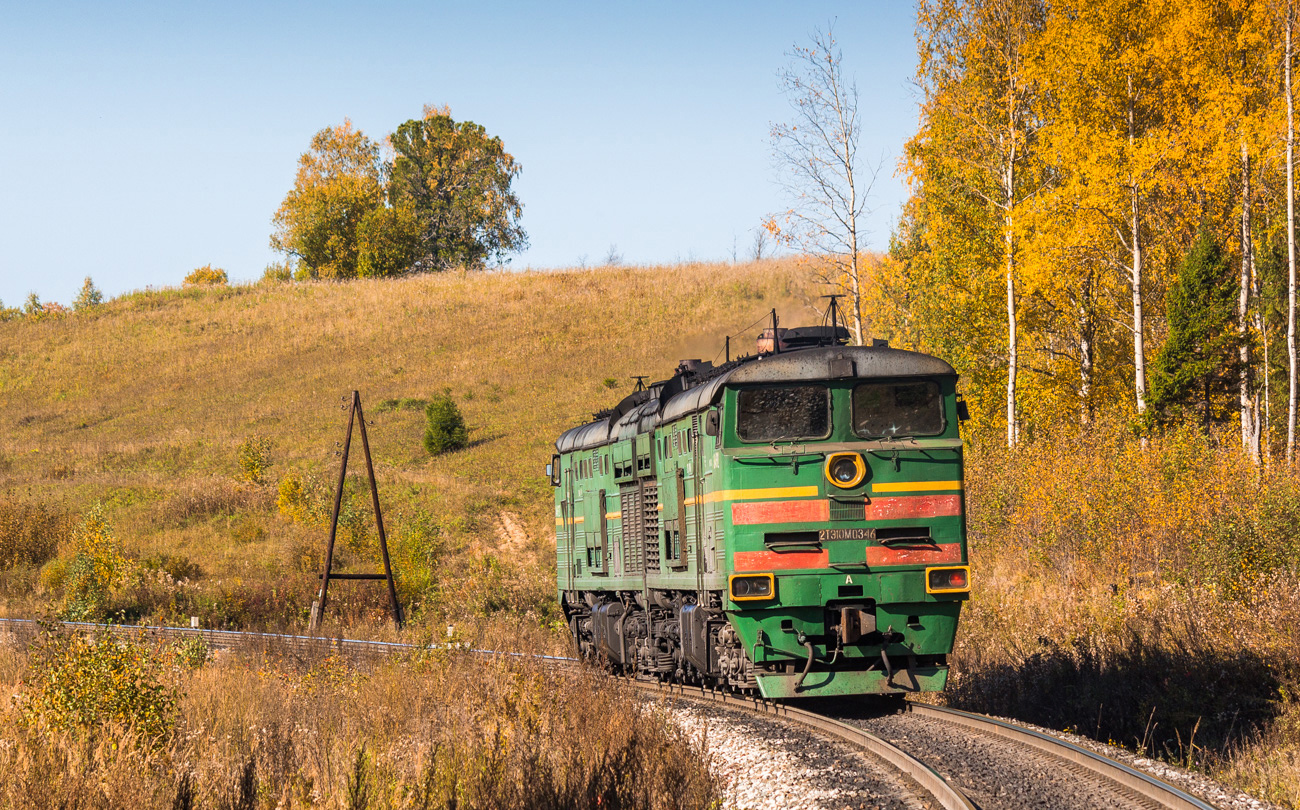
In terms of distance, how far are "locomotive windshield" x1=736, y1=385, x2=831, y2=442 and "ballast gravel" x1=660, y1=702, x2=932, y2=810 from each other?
2868 mm

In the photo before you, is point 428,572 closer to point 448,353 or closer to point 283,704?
point 283,704

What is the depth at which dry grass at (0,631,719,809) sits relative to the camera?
7.01 meters

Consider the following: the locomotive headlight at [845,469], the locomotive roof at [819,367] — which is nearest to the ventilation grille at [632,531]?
the locomotive roof at [819,367]

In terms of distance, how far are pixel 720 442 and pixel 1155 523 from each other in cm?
909

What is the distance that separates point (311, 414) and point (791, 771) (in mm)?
48211

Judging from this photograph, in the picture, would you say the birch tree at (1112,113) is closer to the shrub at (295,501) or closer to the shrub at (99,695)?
the shrub at (99,695)

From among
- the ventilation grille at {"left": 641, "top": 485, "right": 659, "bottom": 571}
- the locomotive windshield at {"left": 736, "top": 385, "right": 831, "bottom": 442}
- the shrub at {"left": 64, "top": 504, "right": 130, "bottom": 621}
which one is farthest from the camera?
the shrub at {"left": 64, "top": 504, "right": 130, "bottom": 621}

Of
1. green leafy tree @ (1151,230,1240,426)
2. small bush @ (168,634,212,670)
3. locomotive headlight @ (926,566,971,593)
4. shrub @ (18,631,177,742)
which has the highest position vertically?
green leafy tree @ (1151,230,1240,426)

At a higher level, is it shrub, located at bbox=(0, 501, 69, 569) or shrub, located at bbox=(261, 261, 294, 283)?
shrub, located at bbox=(261, 261, 294, 283)

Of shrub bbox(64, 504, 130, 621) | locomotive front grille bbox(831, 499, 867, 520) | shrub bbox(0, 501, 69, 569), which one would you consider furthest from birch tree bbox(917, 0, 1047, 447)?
shrub bbox(0, 501, 69, 569)

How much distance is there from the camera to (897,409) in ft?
37.3

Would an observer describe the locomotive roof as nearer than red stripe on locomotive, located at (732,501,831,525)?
No

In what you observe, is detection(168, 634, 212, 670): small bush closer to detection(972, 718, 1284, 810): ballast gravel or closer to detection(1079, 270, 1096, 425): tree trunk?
detection(972, 718, 1284, 810): ballast gravel

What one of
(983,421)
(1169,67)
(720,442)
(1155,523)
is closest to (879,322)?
(983,421)
